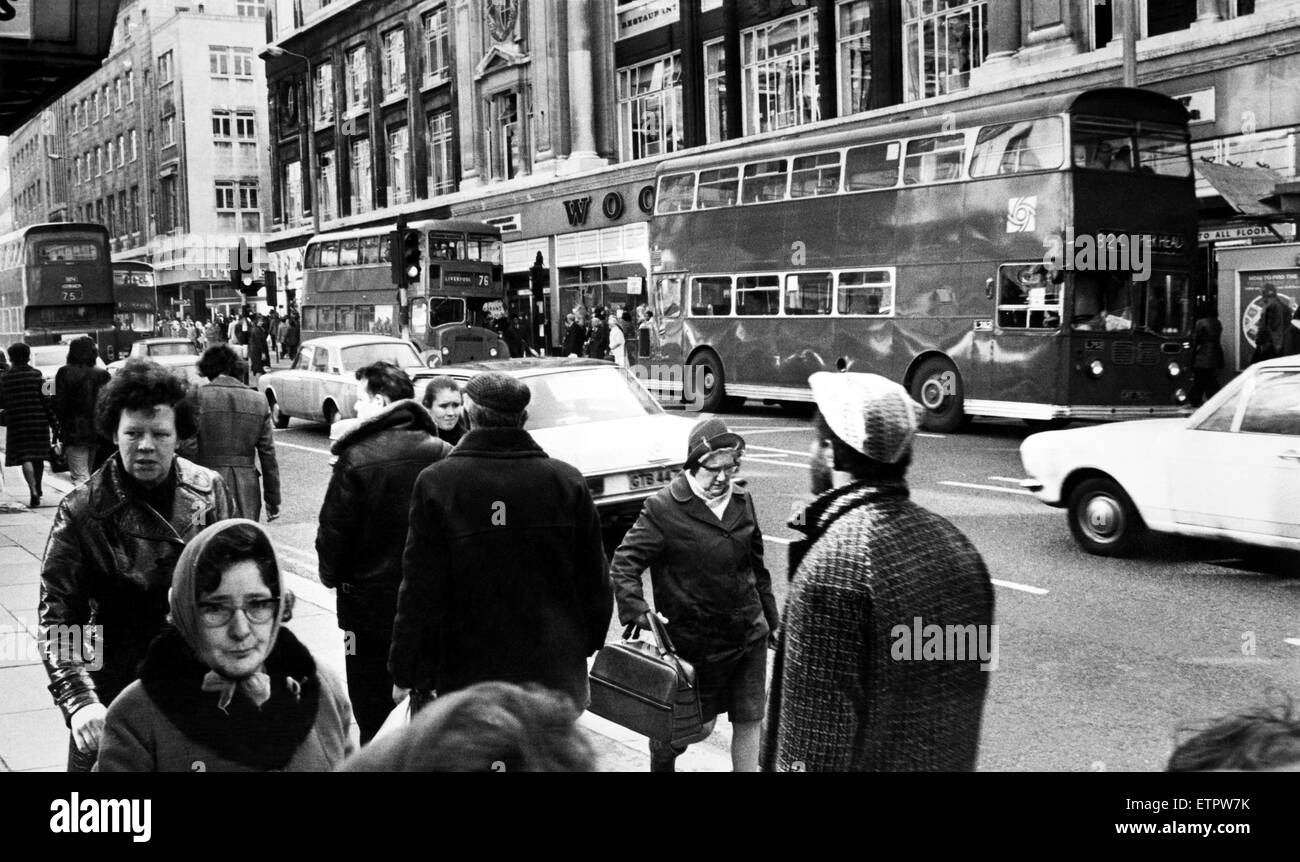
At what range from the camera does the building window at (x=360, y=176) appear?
5375 cm

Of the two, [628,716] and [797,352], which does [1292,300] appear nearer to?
[797,352]

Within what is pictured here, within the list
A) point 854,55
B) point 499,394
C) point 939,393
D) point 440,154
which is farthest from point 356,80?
point 499,394

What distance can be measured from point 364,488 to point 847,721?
97.1 inches

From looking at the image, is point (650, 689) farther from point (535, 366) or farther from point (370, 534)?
point (535, 366)

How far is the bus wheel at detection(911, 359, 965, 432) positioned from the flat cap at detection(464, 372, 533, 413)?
1541 centimetres

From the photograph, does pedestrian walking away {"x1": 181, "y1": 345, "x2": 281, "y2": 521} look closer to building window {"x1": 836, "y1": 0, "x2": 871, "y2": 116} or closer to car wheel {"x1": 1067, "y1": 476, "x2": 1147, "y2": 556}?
car wheel {"x1": 1067, "y1": 476, "x2": 1147, "y2": 556}

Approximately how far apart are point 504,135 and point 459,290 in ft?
41.9

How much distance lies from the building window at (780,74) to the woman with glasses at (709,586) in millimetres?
27707

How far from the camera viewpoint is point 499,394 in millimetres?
4156

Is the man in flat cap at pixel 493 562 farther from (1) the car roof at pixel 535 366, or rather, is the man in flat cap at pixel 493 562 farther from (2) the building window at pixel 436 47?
(2) the building window at pixel 436 47

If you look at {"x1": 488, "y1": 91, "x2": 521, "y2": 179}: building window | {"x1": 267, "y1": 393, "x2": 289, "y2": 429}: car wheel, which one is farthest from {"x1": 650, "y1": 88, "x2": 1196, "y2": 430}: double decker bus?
{"x1": 488, "y1": 91, "x2": 521, "y2": 179}: building window

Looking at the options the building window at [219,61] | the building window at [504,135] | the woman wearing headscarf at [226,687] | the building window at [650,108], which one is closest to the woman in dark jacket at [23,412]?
the woman wearing headscarf at [226,687]

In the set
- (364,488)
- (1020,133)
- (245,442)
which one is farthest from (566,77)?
(364,488)

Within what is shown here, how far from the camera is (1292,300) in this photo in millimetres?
19844
